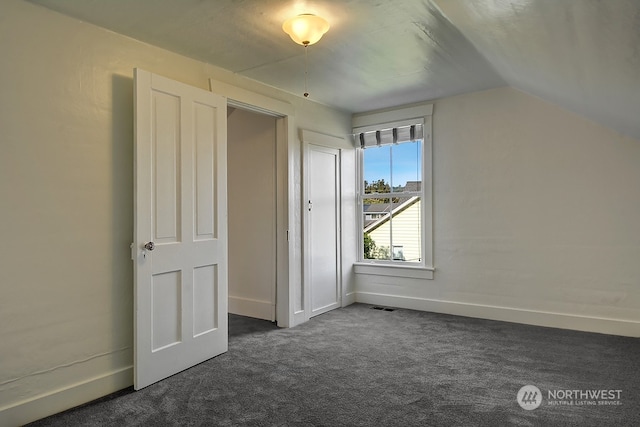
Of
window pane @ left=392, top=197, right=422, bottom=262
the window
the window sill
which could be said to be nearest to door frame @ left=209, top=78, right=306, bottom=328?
the window sill

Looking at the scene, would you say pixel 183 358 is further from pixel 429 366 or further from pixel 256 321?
pixel 429 366

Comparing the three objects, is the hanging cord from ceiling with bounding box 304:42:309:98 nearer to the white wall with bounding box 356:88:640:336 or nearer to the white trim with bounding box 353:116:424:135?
the white trim with bounding box 353:116:424:135

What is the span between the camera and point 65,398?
238 centimetres

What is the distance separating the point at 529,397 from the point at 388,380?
0.88 m

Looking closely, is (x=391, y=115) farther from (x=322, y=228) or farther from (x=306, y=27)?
(x=306, y=27)

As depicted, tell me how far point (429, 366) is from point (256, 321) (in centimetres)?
204

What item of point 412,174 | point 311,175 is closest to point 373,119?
point 412,174

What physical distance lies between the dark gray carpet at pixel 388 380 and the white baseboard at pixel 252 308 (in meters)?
0.40

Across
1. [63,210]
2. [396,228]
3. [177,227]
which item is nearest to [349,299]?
[396,228]

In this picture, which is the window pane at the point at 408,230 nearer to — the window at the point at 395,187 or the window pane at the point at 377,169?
the window at the point at 395,187

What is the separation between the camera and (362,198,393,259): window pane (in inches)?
195

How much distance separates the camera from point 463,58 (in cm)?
323

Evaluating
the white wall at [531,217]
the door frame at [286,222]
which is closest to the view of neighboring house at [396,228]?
the white wall at [531,217]

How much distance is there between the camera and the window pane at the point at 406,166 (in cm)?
471
